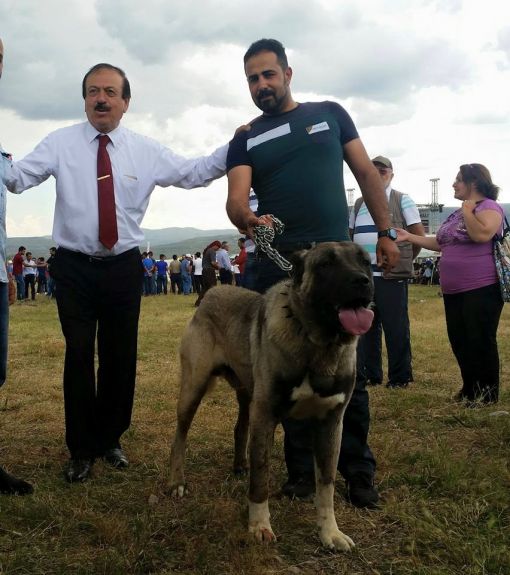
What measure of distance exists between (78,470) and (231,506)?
1.22m

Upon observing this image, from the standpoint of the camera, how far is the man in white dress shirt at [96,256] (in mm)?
4160

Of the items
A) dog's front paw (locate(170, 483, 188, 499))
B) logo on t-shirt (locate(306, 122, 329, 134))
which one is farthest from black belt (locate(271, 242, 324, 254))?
dog's front paw (locate(170, 483, 188, 499))

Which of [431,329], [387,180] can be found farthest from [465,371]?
[431,329]

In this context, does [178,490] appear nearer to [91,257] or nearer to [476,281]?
[91,257]

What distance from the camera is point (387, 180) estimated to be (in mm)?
6914

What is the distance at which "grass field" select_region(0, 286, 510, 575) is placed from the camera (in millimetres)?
2848

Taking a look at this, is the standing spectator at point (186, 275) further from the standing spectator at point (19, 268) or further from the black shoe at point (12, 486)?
the black shoe at point (12, 486)

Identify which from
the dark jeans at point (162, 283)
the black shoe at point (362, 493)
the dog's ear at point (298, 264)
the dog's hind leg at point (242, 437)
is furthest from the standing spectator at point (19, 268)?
the dog's ear at point (298, 264)

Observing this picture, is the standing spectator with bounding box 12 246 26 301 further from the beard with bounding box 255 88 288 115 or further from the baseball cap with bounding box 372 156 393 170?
the beard with bounding box 255 88 288 115

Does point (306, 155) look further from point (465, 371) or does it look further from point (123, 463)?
point (465, 371)

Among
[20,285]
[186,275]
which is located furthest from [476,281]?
[186,275]

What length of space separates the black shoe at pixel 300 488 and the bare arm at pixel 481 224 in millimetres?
3296

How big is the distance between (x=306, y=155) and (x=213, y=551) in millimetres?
2363

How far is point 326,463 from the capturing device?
323 cm
